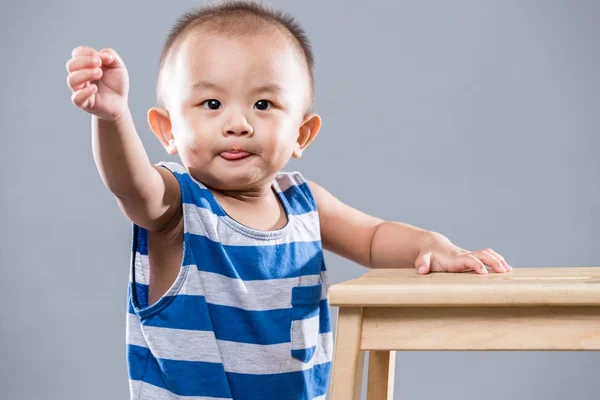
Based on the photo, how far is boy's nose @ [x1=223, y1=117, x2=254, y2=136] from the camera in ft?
3.05

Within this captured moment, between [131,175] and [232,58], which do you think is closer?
[131,175]

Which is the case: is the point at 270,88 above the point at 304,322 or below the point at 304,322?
above

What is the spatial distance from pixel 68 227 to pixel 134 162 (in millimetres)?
972

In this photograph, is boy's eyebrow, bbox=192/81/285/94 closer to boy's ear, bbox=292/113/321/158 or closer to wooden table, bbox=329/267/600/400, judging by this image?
boy's ear, bbox=292/113/321/158

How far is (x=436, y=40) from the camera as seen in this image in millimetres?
1695

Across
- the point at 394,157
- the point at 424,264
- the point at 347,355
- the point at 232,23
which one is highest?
the point at 394,157

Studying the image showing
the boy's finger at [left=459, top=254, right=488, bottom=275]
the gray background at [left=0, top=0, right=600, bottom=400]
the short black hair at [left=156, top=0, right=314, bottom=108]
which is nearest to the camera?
the boy's finger at [left=459, top=254, right=488, bottom=275]

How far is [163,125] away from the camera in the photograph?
100cm

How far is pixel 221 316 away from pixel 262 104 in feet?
0.74

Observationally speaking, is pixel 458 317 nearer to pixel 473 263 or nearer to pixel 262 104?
pixel 473 263

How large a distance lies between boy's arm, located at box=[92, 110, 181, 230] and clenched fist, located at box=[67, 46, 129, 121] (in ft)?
0.06

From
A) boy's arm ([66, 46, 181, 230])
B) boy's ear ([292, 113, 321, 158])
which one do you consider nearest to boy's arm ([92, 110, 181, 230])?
boy's arm ([66, 46, 181, 230])

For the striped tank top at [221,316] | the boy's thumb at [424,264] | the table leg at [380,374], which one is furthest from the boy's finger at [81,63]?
the table leg at [380,374]

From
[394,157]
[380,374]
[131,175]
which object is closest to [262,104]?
[131,175]
